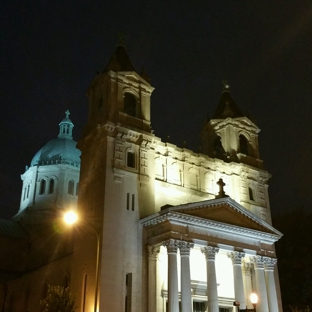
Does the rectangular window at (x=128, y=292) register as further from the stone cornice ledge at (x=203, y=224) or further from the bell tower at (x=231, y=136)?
the bell tower at (x=231, y=136)

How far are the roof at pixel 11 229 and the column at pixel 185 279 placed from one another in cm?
3018

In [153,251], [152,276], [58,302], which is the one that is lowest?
[58,302]

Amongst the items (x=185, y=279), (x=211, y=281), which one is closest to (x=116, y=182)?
(x=185, y=279)

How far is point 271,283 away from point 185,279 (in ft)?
30.7

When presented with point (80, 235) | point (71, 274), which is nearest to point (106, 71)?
point (80, 235)

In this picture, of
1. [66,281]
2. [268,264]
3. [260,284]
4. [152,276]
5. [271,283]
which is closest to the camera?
[152,276]

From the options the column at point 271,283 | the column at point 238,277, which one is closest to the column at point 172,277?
the column at point 238,277

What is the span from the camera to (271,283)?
35.5 metres

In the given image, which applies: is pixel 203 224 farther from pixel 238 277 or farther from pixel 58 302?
pixel 58 302

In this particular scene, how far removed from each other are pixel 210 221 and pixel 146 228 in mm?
5088

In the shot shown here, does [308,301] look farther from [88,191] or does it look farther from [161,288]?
[88,191]

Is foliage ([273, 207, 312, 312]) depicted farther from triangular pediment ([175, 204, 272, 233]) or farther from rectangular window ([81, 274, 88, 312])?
rectangular window ([81, 274, 88, 312])

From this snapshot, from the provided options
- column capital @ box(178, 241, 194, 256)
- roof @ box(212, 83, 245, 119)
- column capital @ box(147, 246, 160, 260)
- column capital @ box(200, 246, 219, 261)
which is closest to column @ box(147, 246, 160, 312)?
column capital @ box(147, 246, 160, 260)

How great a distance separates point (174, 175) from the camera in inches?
1521
